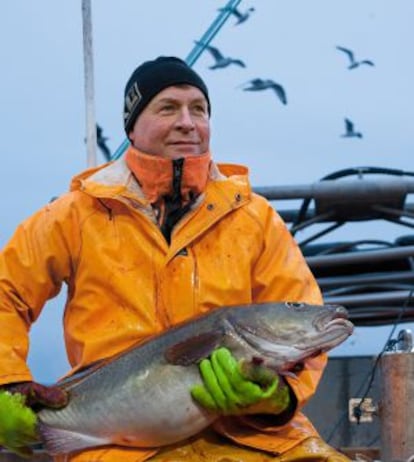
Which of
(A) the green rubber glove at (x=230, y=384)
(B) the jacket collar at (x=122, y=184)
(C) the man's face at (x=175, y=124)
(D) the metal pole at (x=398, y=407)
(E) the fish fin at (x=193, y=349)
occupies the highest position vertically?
(C) the man's face at (x=175, y=124)

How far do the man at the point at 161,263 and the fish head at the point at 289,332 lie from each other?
14cm

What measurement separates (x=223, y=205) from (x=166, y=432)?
89cm

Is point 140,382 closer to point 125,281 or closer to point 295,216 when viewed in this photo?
point 125,281

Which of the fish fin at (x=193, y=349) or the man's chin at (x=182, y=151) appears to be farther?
the man's chin at (x=182, y=151)

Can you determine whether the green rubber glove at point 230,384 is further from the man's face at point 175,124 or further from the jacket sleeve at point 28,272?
the man's face at point 175,124

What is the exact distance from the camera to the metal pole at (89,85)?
6395 mm

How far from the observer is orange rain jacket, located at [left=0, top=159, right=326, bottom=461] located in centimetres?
377

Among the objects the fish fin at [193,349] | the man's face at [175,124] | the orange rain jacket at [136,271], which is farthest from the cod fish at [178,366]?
the man's face at [175,124]

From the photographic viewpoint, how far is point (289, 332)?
3.47 metres

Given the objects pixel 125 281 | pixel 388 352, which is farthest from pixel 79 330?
pixel 388 352

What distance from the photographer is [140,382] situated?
139 inches

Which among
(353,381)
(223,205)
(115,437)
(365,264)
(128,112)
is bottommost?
(353,381)

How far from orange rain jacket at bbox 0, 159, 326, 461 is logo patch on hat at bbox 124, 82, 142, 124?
29 centimetres

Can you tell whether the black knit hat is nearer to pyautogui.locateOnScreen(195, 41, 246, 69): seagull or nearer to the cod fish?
the cod fish
